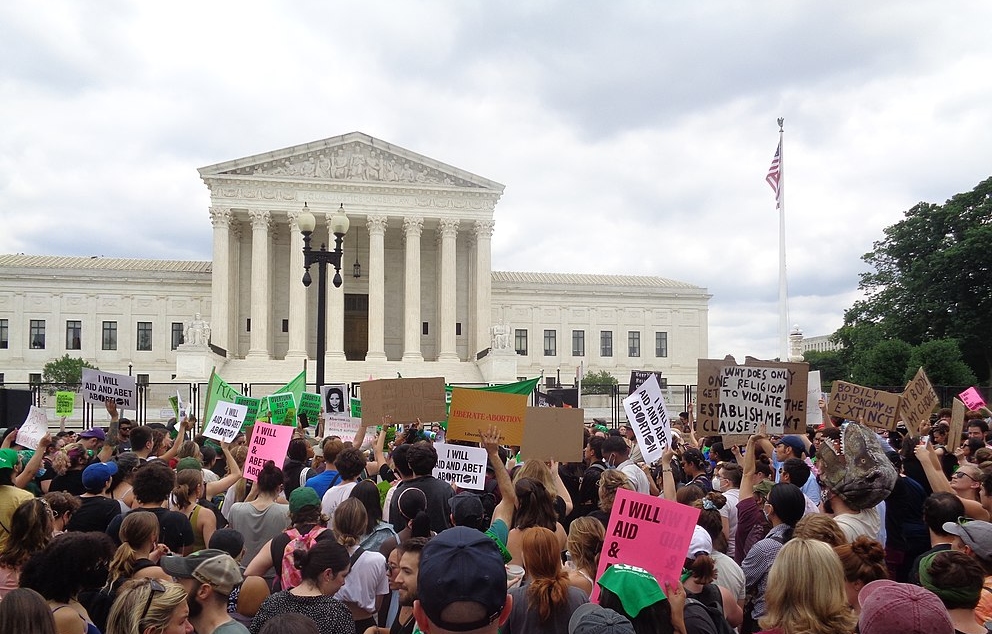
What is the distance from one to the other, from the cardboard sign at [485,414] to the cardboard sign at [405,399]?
157 centimetres

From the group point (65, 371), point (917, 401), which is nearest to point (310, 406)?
point (917, 401)

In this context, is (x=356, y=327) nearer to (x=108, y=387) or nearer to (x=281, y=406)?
(x=281, y=406)

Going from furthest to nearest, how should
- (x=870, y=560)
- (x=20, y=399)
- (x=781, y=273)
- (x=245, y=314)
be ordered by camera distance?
1. (x=245, y=314)
2. (x=781, y=273)
3. (x=20, y=399)
4. (x=870, y=560)

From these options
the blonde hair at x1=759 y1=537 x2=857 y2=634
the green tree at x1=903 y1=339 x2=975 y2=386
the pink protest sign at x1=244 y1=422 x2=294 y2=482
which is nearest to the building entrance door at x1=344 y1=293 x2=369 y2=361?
the green tree at x1=903 y1=339 x2=975 y2=386

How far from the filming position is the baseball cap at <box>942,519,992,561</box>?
181 inches

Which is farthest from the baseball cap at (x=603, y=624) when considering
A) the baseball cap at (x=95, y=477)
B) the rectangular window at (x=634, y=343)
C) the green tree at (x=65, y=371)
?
the rectangular window at (x=634, y=343)

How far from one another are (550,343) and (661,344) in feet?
29.3

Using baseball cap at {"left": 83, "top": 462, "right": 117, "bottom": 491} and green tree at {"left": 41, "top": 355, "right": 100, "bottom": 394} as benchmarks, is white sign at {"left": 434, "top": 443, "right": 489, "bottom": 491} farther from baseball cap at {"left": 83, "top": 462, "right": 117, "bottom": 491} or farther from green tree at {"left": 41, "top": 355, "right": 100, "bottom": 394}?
green tree at {"left": 41, "top": 355, "right": 100, "bottom": 394}

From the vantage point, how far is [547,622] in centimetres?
401

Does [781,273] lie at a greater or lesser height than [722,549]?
greater

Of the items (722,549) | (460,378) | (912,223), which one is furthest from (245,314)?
(722,549)

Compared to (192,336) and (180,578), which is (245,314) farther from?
(180,578)

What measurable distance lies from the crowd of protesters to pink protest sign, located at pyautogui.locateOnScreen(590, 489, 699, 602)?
0.11 m

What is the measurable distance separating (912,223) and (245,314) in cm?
4417
